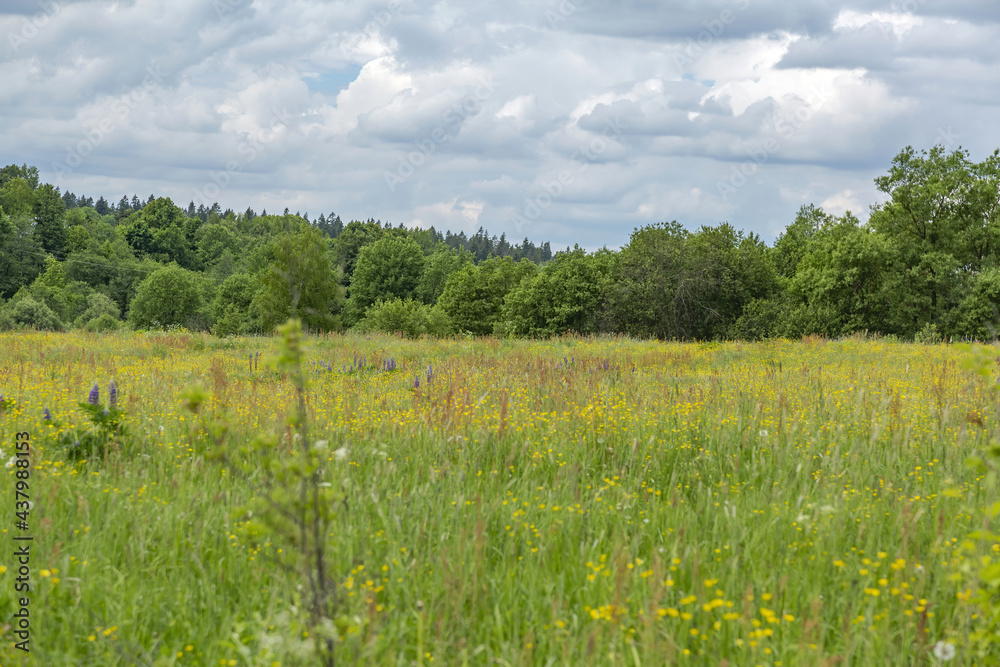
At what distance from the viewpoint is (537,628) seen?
2.53 metres

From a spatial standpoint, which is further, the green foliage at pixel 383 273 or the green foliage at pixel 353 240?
the green foliage at pixel 353 240

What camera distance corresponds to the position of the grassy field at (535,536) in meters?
2.36

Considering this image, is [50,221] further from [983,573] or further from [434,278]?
[983,573]

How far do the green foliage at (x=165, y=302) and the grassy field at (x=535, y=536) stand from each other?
77762mm

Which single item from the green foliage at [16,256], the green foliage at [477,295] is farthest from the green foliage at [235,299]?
the green foliage at [477,295]

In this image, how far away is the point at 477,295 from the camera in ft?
210

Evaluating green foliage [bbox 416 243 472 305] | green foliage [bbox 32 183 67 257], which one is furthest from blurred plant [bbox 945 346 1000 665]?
green foliage [bbox 32 183 67 257]

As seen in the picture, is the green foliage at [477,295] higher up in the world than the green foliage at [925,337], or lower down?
higher up

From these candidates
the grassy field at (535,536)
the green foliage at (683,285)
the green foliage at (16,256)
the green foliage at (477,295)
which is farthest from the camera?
the green foliage at (16,256)

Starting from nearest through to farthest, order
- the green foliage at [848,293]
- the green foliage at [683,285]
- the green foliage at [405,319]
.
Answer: the green foliage at [848,293] → the green foliage at [683,285] → the green foliage at [405,319]

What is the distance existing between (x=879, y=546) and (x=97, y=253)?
113189mm

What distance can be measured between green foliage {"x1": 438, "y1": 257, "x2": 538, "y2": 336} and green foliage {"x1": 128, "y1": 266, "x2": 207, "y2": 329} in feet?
109

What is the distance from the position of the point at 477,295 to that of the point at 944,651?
61963mm

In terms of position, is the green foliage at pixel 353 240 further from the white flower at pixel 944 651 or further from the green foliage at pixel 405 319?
the white flower at pixel 944 651
